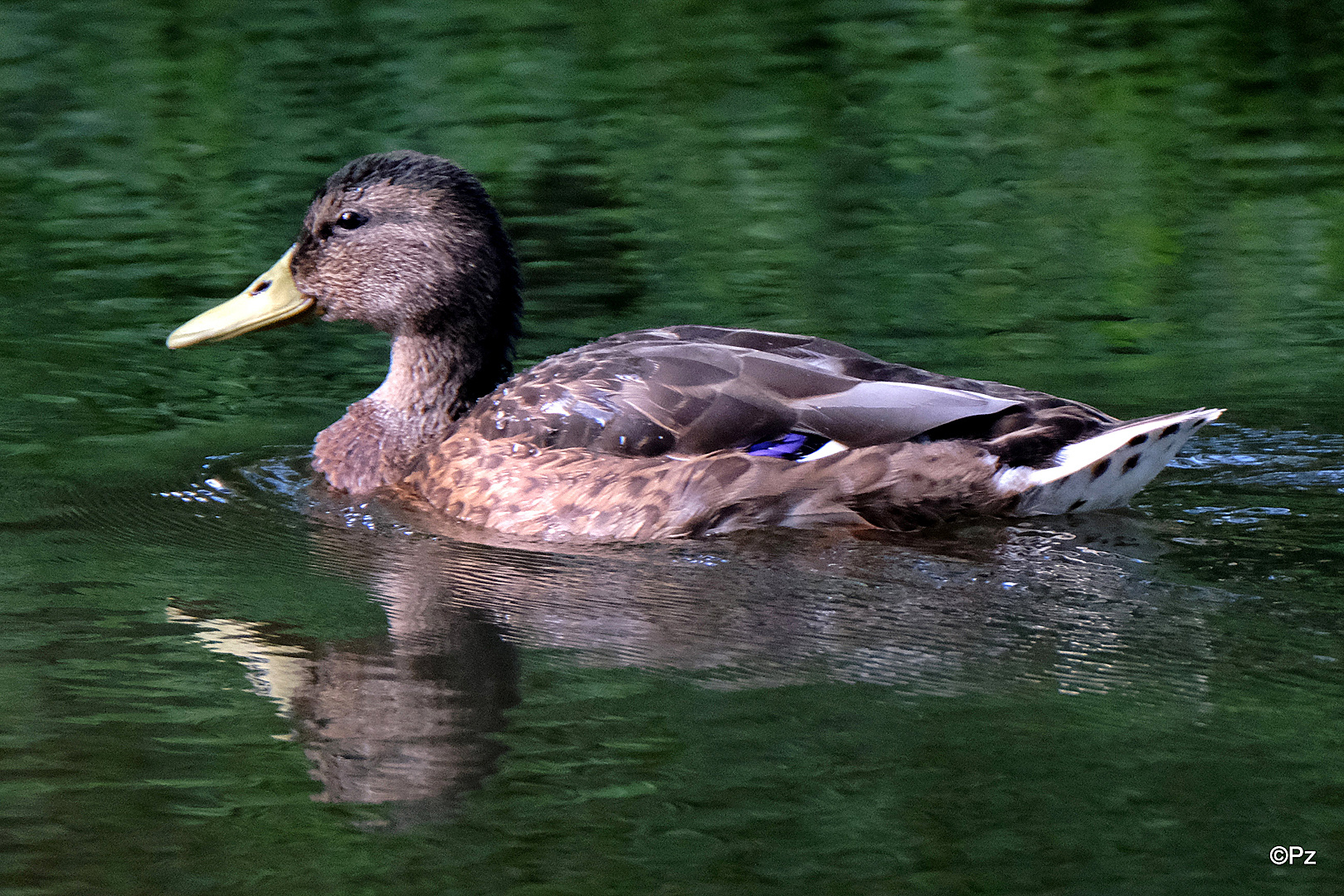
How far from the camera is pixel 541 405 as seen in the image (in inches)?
251

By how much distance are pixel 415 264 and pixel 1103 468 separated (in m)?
2.89

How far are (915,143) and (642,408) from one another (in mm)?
6812

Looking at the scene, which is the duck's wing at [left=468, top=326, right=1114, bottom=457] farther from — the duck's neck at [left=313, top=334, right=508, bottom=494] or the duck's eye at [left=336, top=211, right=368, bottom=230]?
the duck's eye at [left=336, top=211, right=368, bottom=230]

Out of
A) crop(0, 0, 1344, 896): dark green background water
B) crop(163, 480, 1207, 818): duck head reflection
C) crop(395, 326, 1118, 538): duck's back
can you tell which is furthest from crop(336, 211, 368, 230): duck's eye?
crop(163, 480, 1207, 818): duck head reflection

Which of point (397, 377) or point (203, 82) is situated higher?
point (203, 82)

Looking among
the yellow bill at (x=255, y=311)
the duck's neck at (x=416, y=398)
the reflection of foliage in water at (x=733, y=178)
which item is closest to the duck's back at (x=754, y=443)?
the duck's neck at (x=416, y=398)

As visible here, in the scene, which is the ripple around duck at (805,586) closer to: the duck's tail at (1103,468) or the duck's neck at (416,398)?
the duck's tail at (1103,468)

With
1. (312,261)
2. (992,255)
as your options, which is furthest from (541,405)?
(992,255)

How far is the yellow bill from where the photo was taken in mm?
7297

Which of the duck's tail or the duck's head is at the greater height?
the duck's head

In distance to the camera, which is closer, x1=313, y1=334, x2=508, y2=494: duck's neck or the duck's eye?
x1=313, y1=334, x2=508, y2=494: duck's neck

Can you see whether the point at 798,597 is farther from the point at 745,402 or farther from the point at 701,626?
the point at 745,402

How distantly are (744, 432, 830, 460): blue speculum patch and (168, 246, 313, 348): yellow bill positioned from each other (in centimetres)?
235

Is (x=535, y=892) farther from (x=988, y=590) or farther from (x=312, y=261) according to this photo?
(x=312, y=261)
